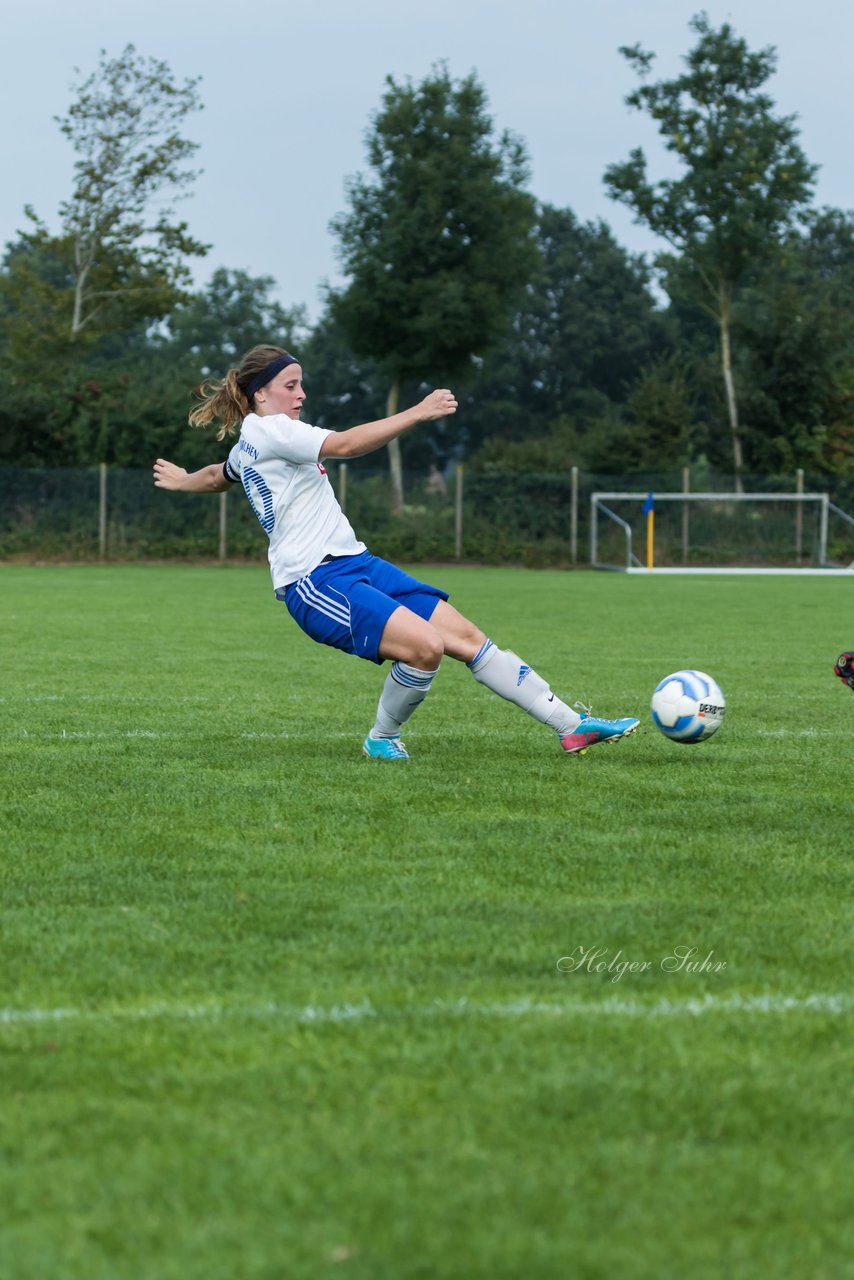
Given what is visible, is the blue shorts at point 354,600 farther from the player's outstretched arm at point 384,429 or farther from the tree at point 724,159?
the tree at point 724,159

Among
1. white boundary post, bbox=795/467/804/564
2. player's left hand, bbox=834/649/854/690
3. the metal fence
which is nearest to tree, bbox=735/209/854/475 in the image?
the metal fence

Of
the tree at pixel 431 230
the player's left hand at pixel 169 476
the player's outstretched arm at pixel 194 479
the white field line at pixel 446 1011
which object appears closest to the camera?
the white field line at pixel 446 1011

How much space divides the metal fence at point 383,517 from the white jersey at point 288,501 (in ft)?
88.3

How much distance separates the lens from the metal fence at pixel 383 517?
33.8 meters

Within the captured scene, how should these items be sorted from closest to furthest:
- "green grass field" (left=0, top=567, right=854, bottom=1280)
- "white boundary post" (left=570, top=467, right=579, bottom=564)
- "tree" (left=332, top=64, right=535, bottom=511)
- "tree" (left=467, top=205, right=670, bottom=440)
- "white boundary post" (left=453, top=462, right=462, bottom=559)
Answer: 1. "green grass field" (left=0, top=567, right=854, bottom=1280)
2. "white boundary post" (left=453, top=462, right=462, bottom=559)
3. "white boundary post" (left=570, top=467, right=579, bottom=564)
4. "tree" (left=332, top=64, right=535, bottom=511)
5. "tree" (left=467, top=205, right=670, bottom=440)

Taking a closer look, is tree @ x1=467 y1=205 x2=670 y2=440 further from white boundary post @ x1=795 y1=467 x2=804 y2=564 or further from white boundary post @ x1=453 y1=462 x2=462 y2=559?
white boundary post @ x1=453 y1=462 x2=462 y2=559

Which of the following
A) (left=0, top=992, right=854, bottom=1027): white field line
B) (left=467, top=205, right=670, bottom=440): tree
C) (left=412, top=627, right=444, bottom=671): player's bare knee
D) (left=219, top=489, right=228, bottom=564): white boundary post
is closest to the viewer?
(left=0, top=992, right=854, bottom=1027): white field line

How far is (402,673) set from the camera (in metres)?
6.79

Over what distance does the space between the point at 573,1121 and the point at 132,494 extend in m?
32.3

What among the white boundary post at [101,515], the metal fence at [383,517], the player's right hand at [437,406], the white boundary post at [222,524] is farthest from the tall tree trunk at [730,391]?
the player's right hand at [437,406]

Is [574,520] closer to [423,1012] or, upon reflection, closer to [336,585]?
[336,585]

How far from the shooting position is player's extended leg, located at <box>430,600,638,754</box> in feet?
21.9

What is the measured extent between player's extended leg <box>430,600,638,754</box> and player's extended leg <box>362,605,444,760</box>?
11 centimetres

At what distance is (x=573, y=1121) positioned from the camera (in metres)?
2.62
